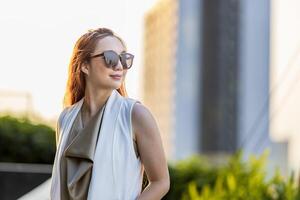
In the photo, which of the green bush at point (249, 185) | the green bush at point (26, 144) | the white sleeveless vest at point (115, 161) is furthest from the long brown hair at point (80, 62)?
the green bush at point (26, 144)

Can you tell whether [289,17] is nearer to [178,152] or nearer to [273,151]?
[273,151]

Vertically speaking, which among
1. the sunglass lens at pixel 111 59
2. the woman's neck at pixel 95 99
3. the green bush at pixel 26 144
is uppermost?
the sunglass lens at pixel 111 59

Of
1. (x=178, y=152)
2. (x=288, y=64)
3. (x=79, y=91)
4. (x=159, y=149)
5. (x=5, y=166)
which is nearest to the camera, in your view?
(x=159, y=149)

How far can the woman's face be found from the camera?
→ 258 cm

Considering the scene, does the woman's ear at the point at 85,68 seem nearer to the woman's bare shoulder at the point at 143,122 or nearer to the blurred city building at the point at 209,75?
the woman's bare shoulder at the point at 143,122

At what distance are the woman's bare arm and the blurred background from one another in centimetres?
30

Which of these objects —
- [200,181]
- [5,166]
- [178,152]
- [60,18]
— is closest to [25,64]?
[60,18]

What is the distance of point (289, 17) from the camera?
48.8 ft

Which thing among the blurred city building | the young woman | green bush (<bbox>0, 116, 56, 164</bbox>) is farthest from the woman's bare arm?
the blurred city building

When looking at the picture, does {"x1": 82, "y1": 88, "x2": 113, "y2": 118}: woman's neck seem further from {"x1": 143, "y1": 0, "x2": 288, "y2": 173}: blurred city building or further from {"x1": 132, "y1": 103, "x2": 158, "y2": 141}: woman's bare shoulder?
{"x1": 143, "y1": 0, "x2": 288, "y2": 173}: blurred city building

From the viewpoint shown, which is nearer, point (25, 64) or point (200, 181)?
point (200, 181)

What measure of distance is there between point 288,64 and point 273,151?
1606 millimetres

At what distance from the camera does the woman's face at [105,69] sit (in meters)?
2.58

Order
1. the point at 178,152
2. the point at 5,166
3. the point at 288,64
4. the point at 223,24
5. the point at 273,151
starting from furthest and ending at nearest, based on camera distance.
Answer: the point at 223,24
the point at 178,152
the point at 273,151
the point at 288,64
the point at 5,166
